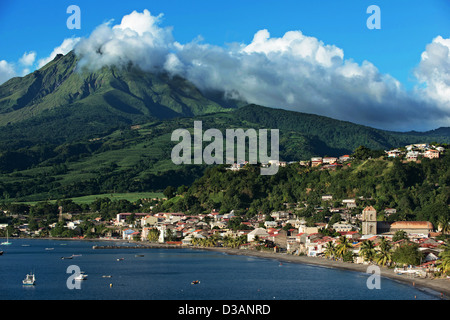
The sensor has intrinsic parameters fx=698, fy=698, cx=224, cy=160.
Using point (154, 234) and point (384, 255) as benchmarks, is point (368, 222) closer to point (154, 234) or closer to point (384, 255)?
point (384, 255)

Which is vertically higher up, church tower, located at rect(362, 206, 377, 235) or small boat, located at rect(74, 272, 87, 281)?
church tower, located at rect(362, 206, 377, 235)

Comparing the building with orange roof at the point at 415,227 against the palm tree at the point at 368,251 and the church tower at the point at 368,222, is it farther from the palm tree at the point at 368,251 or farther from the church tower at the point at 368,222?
the palm tree at the point at 368,251

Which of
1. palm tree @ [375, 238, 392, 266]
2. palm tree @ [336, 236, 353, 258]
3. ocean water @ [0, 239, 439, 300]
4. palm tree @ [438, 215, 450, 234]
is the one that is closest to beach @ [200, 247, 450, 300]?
ocean water @ [0, 239, 439, 300]

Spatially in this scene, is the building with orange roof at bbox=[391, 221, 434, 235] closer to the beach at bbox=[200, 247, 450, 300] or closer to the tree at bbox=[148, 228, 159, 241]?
the beach at bbox=[200, 247, 450, 300]

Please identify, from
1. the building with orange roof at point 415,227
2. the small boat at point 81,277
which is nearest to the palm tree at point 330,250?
the building with orange roof at point 415,227

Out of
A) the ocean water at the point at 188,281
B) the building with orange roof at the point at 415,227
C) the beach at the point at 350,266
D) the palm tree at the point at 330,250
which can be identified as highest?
the building with orange roof at the point at 415,227
